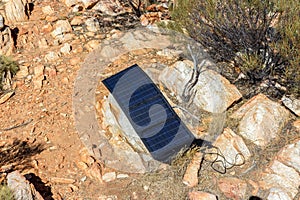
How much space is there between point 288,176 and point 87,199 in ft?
9.93

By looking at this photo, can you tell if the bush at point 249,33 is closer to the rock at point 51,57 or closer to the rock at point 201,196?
the rock at point 51,57

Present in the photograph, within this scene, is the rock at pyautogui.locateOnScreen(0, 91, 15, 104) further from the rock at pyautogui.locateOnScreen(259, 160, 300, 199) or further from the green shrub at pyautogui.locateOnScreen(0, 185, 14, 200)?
the rock at pyautogui.locateOnScreen(259, 160, 300, 199)

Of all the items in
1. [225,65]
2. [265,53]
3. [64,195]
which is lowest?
[64,195]

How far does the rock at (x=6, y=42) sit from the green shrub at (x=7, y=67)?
316 millimetres

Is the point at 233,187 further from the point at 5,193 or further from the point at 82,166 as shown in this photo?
the point at 5,193

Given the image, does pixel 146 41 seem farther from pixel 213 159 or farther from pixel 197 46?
pixel 213 159

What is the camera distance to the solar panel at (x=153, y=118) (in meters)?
6.84

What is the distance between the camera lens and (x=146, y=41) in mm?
9023

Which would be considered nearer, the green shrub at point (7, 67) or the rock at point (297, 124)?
the rock at point (297, 124)

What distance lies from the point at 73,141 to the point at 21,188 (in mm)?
1427

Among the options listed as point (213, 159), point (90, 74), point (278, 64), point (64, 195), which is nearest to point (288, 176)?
point (213, 159)

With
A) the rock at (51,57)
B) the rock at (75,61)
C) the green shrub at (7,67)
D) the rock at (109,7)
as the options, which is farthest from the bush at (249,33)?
the green shrub at (7,67)

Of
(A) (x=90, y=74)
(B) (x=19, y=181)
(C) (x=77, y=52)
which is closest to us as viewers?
(B) (x=19, y=181)

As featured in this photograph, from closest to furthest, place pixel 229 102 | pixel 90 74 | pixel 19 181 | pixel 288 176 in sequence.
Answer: pixel 19 181 < pixel 288 176 < pixel 229 102 < pixel 90 74
